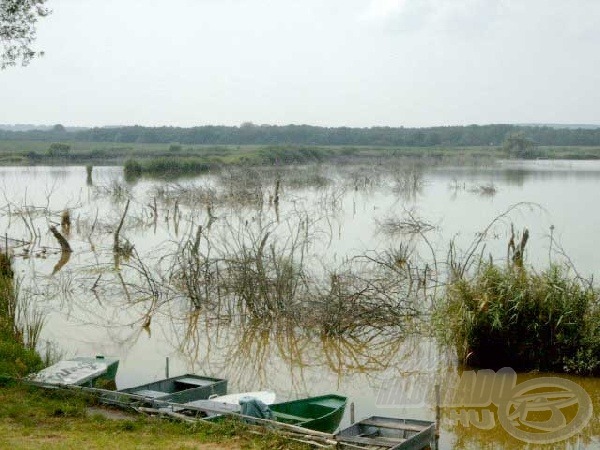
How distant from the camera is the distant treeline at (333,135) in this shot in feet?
321

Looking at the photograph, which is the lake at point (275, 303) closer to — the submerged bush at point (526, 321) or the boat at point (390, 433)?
the submerged bush at point (526, 321)

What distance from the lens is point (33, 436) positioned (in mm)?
7863

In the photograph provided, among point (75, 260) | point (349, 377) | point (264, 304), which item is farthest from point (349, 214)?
point (349, 377)

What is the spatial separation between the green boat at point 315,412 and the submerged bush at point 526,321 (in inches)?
130

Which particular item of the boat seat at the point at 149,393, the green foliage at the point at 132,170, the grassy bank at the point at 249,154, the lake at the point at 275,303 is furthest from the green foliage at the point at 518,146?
the boat seat at the point at 149,393

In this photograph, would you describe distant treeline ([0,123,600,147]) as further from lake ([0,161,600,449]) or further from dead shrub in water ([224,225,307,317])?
dead shrub in water ([224,225,307,317])

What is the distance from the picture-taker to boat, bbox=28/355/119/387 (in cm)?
971

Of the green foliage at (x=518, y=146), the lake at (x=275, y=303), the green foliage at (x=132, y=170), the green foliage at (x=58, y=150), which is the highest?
the green foliage at (x=518, y=146)

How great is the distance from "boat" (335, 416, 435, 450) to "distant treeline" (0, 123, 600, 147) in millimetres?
85124

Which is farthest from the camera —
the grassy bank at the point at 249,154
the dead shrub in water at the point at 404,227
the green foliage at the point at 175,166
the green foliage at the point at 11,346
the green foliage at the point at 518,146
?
the green foliage at the point at 518,146

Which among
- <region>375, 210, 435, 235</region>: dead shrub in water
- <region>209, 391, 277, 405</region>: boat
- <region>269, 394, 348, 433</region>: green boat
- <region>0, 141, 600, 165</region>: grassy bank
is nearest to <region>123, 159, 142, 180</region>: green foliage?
<region>0, 141, 600, 165</region>: grassy bank

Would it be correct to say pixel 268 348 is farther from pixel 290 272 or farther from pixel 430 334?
pixel 430 334

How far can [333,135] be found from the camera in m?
100

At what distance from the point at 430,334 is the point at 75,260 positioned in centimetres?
1327
